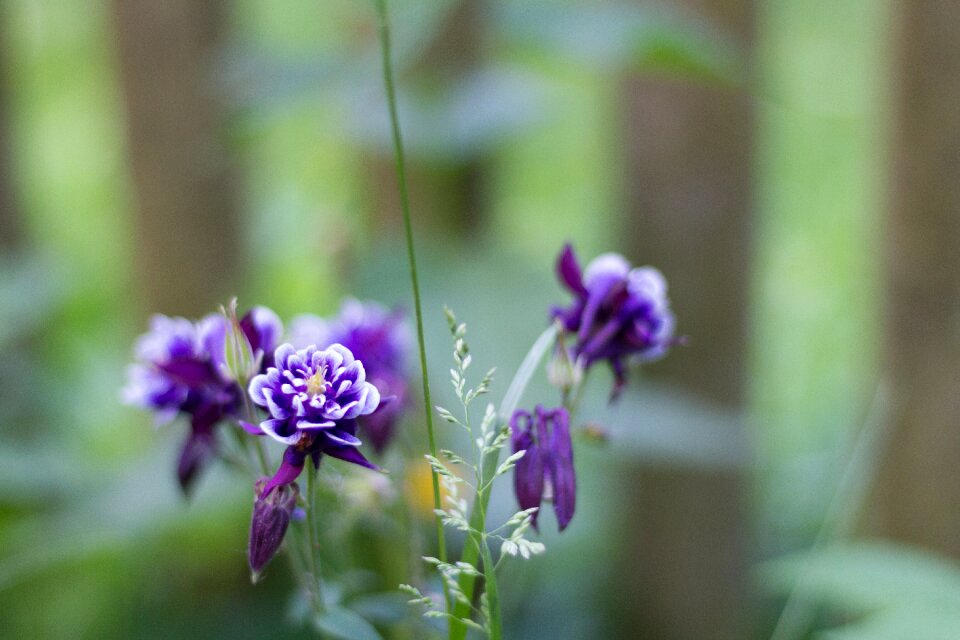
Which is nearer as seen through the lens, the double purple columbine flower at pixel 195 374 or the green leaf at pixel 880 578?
the double purple columbine flower at pixel 195 374

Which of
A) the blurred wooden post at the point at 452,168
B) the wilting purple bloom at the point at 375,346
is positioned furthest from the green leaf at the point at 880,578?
the blurred wooden post at the point at 452,168

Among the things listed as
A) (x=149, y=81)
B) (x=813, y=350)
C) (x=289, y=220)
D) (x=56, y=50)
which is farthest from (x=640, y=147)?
(x=56, y=50)

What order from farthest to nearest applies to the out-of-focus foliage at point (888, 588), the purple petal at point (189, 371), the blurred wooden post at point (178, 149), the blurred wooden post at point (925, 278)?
the blurred wooden post at point (178, 149) → the blurred wooden post at point (925, 278) → the out-of-focus foliage at point (888, 588) → the purple petal at point (189, 371)

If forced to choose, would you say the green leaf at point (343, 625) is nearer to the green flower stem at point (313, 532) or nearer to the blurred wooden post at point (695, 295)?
the green flower stem at point (313, 532)

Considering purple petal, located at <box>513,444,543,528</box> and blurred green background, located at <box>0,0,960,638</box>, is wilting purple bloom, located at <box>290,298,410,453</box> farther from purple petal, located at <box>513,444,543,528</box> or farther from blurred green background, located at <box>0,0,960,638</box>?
blurred green background, located at <box>0,0,960,638</box>

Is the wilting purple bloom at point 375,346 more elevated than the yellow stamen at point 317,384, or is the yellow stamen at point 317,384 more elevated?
the yellow stamen at point 317,384

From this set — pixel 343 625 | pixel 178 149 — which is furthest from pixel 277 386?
pixel 178 149

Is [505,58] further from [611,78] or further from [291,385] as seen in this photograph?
[291,385]
